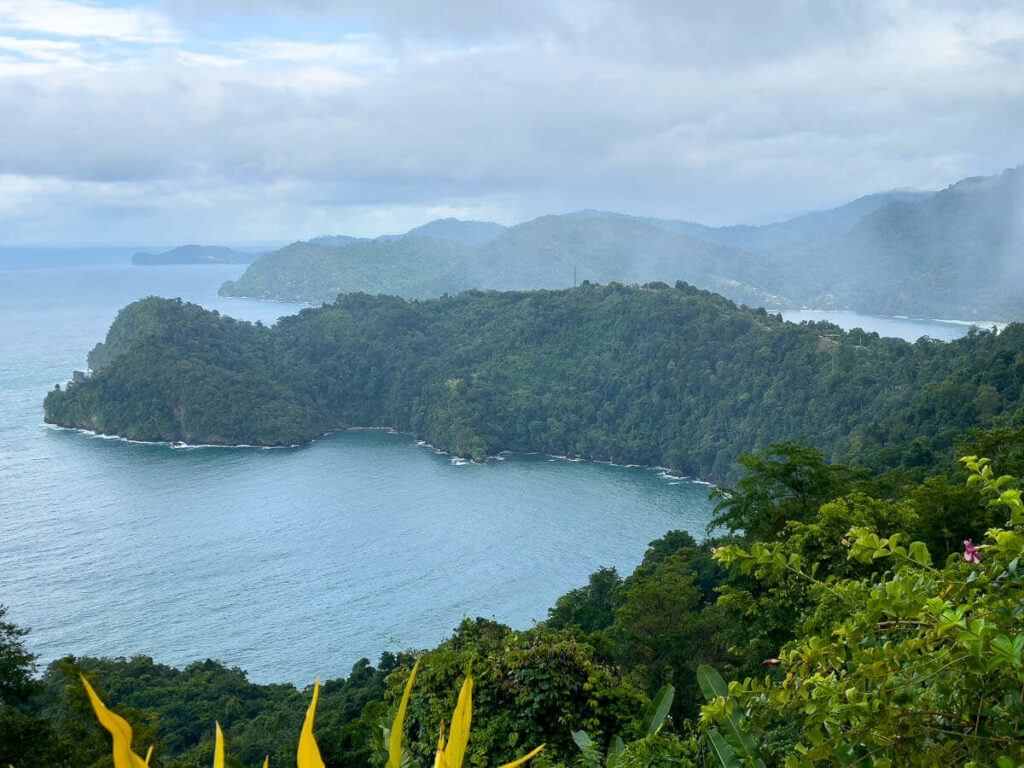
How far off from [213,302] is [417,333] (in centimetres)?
7842

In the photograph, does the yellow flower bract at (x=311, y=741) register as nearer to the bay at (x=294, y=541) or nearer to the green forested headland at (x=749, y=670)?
the green forested headland at (x=749, y=670)

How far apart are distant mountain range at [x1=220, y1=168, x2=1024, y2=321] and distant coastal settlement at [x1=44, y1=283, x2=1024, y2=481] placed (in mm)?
60681

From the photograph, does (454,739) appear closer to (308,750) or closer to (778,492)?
(308,750)

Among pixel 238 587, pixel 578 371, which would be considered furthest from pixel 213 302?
pixel 238 587

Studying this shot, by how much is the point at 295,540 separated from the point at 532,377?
2904cm

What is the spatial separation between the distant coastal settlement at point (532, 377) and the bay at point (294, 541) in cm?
249

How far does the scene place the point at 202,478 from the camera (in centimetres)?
4800

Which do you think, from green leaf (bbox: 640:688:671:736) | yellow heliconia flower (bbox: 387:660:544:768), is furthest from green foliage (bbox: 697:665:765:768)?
yellow heliconia flower (bbox: 387:660:544:768)

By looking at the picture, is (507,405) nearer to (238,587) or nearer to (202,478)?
(202,478)

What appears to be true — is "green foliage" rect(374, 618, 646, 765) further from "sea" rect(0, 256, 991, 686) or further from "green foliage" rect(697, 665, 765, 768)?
"sea" rect(0, 256, 991, 686)

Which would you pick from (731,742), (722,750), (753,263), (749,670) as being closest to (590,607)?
(749,670)

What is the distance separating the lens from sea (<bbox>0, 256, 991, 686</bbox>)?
→ 1168 inches

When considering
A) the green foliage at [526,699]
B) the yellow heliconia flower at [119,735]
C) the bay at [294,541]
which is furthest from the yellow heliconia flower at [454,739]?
the bay at [294,541]

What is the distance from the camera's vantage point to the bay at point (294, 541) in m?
29.7
